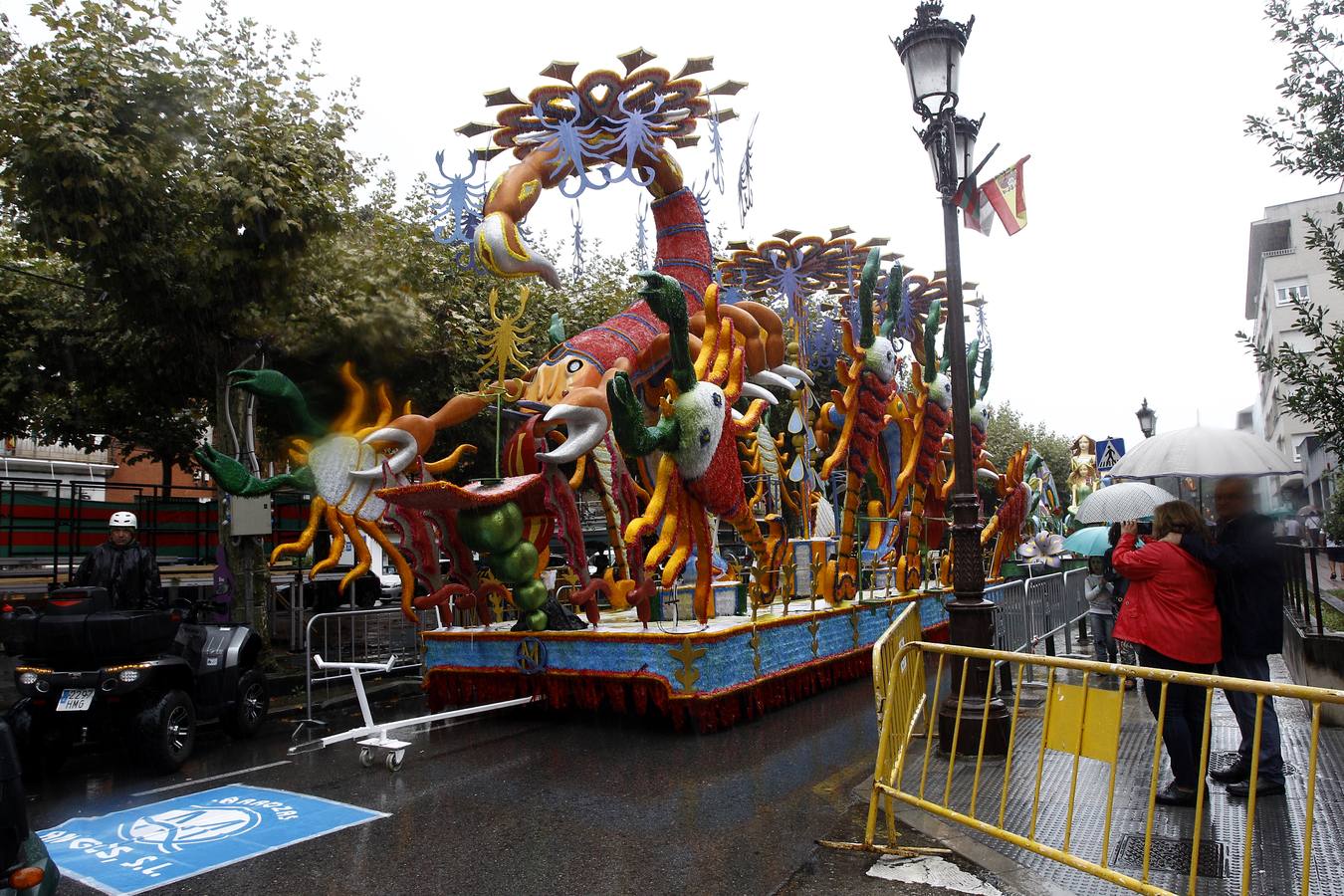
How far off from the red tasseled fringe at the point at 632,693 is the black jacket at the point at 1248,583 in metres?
4.08

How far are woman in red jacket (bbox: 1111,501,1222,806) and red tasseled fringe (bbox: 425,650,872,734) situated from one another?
3.69m

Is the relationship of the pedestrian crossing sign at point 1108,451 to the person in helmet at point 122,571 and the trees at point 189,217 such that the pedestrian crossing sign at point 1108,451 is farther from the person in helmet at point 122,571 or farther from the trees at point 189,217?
the person in helmet at point 122,571

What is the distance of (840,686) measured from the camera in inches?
413

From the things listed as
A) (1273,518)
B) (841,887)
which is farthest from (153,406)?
(1273,518)

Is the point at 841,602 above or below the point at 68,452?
below

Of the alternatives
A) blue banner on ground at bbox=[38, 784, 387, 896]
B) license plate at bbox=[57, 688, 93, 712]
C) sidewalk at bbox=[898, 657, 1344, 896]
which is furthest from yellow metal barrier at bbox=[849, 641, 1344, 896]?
license plate at bbox=[57, 688, 93, 712]

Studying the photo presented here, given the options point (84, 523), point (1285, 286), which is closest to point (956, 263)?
point (84, 523)

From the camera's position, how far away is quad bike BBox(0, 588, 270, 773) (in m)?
7.32

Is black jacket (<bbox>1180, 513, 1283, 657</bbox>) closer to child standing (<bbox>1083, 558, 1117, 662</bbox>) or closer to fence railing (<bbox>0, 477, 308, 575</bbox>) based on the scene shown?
child standing (<bbox>1083, 558, 1117, 662</bbox>)

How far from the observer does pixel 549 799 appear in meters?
6.24

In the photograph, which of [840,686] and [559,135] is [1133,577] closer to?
[840,686]

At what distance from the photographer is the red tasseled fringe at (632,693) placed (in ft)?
26.2

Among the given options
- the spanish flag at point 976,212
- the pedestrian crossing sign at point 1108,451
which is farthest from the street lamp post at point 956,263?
the pedestrian crossing sign at point 1108,451

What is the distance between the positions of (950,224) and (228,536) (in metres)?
9.44
